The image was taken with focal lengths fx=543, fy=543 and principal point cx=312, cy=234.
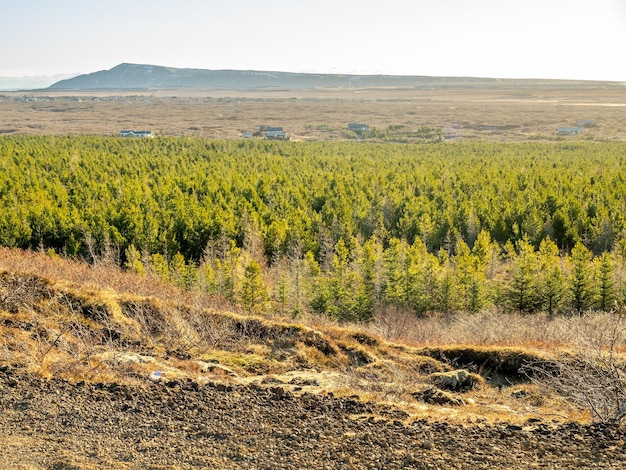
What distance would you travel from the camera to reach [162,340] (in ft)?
49.2

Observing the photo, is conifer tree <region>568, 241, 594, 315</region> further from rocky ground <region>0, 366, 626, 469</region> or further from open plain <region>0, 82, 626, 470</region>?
rocky ground <region>0, 366, 626, 469</region>

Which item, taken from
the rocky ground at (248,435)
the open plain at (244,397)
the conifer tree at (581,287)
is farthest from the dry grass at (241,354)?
the conifer tree at (581,287)

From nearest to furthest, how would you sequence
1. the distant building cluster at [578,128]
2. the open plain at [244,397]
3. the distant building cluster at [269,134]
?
the open plain at [244,397]
the distant building cluster at [269,134]
the distant building cluster at [578,128]

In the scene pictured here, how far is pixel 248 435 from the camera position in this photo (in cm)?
926

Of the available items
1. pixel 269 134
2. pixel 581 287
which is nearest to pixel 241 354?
pixel 581 287

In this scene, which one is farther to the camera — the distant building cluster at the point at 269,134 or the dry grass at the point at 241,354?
the distant building cluster at the point at 269,134

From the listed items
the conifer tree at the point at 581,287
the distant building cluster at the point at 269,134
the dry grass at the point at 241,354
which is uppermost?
the distant building cluster at the point at 269,134

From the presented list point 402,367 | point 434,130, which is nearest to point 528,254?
point 402,367

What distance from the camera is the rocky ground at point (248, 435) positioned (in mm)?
8469

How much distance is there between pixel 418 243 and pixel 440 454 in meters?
29.5

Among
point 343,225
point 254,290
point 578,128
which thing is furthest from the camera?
point 578,128

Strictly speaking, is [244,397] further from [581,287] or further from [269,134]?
[269,134]

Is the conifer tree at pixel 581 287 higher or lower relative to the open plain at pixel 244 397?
lower

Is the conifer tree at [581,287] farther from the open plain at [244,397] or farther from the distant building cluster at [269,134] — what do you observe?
the distant building cluster at [269,134]
